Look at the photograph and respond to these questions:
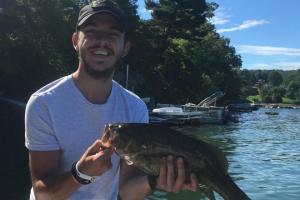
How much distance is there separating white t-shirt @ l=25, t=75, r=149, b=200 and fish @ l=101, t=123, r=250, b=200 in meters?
0.35

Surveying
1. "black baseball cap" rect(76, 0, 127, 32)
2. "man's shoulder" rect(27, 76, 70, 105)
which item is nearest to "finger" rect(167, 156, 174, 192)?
"man's shoulder" rect(27, 76, 70, 105)

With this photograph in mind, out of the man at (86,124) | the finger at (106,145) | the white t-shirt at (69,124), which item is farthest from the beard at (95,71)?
the finger at (106,145)

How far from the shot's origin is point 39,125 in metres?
3.45

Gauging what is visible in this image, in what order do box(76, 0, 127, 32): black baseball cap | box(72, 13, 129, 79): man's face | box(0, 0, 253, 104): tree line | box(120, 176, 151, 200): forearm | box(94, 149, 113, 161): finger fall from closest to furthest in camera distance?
box(94, 149, 113, 161): finger, box(72, 13, 129, 79): man's face, box(76, 0, 127, 32): black baseball cap, box(120, 176, 151, 200): forearm, box(0, 0, 253, 104): tree line

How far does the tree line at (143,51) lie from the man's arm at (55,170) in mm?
1270

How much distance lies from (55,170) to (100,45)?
35.5 inches

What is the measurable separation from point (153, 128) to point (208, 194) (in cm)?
61

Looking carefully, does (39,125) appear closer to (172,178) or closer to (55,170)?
(55,170)

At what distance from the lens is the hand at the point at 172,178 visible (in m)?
3.30

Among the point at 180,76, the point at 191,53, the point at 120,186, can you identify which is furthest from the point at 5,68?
the point at 191,53

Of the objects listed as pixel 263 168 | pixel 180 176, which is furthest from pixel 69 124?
pixel 263 168

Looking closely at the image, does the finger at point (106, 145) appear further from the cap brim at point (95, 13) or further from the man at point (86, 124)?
the cap brim at point (95, 13)

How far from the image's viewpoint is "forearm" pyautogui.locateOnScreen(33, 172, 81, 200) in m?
3.32

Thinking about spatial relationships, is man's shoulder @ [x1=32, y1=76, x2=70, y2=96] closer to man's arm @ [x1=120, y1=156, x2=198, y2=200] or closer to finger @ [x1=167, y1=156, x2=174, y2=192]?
man's arm @ [x1=120, y1=156, x2=198, y2=200]
